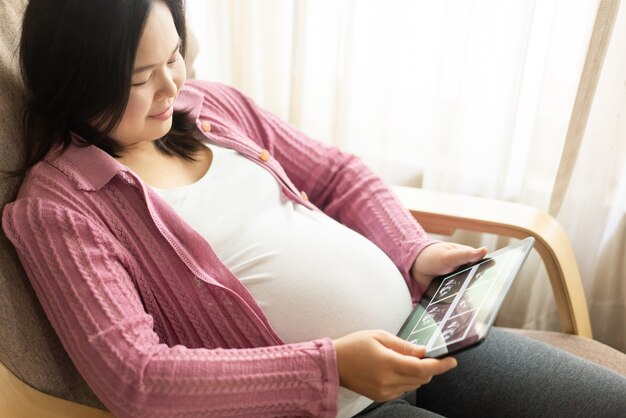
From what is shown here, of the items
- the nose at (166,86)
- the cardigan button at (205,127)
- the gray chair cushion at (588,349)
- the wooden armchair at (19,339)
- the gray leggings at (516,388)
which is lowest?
the gray chair cushion at (588,349)

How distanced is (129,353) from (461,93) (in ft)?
3.28

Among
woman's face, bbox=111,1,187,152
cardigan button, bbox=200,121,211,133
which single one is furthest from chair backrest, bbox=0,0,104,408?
cardigan button, bbox=200,121,211,133

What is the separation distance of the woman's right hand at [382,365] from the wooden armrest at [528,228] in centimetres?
50

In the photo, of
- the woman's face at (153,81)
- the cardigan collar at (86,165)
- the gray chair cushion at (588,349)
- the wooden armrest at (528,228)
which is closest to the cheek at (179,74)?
the woman's face at (153,81)

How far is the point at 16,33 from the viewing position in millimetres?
1035

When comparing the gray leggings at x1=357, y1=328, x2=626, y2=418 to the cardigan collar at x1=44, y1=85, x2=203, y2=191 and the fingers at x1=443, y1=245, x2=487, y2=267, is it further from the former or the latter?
the cardigan collar at x1=44, y1=85, x2=203, y2=191

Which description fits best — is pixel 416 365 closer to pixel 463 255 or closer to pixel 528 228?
pixel 463 255

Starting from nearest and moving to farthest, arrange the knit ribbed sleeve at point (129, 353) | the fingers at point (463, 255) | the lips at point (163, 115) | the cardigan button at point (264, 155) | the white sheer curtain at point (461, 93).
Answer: the knit ribbed sleeve at point (129, 353) → the lips at point (163, 115) → the fingers at point (463, 255) → the cardigan button at point (264, 155) → the white sheer curtain at point (461, 93)

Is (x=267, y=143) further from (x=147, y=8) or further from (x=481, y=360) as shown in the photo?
(x=481, y=360)

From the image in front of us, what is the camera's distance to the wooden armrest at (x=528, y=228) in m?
1.27

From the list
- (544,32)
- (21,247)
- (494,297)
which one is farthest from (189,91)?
(544,32)

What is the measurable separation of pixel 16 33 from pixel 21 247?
373 mm

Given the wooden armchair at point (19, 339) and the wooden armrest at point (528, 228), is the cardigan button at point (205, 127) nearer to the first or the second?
the wooden armchair at point (19, 339)

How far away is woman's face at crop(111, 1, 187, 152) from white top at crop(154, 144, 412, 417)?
0.36ft
